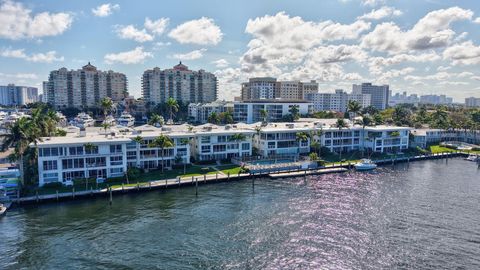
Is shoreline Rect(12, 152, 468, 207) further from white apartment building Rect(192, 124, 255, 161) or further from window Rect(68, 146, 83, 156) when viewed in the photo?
white apartment building Rect(192, 124, 255, 161)

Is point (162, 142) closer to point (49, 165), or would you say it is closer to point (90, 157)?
point (90, 157)

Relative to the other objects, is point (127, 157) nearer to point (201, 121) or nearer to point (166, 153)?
point (166, 153)

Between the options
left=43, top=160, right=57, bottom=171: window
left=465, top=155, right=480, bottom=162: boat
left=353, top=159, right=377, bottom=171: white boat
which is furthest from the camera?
left=465, top=155, right=480, bottom=162: boat

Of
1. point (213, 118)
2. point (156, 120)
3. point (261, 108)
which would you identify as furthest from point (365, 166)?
point (261, 108)

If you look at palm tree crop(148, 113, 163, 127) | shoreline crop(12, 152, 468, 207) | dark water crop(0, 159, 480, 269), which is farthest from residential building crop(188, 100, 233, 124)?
dark water crop(0, 159, 480, 269)

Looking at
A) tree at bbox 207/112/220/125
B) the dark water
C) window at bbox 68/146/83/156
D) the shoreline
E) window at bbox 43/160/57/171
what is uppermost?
tree at bbox 207/112/220/125

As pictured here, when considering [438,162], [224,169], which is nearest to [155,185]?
[224,169]
